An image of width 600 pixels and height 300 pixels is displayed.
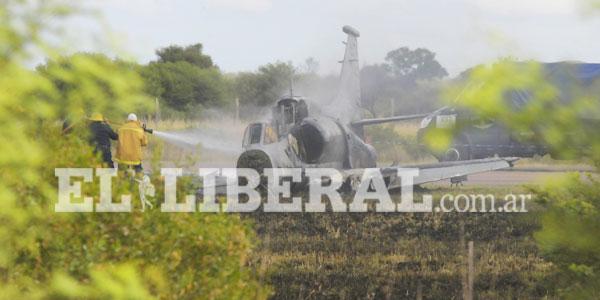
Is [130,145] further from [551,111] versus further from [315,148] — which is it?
[551,111]

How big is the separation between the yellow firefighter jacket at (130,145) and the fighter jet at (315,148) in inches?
162

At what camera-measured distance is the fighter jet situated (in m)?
17.5

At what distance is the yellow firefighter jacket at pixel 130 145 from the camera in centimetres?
1305

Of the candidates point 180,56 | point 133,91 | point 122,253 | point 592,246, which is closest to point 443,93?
point 592,246

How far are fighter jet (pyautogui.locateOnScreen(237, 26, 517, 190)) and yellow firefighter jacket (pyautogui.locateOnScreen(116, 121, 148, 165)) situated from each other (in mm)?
4108

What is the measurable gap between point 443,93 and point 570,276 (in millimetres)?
2950

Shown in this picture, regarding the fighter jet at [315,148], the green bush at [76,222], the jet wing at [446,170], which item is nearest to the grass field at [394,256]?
the fighter jet at [315,148]

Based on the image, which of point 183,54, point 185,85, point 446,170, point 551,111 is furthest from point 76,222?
point 183,54

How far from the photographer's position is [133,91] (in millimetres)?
2959

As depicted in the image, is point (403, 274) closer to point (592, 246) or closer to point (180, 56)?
point (592, 246)

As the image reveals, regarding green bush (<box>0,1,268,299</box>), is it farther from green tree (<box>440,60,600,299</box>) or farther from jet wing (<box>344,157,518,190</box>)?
jet wing (<box>344,157,518,190</box>)

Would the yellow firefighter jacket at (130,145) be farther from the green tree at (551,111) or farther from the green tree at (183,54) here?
the green tree at (183,54)

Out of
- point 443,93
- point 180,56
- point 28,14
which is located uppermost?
point 180,56

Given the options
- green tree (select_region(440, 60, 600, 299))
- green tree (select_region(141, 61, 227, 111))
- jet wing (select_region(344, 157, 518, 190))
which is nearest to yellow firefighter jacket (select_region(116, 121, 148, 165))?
jet wing (select_region(344, 157, 518, 190))
